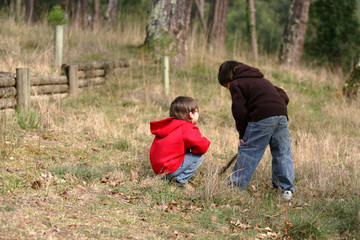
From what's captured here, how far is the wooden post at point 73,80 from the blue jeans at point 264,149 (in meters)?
4.83

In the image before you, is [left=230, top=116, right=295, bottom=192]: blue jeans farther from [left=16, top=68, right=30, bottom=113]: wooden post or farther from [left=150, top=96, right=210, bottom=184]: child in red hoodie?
[left=16, top=68, right=30, bottom=113]: wooden post

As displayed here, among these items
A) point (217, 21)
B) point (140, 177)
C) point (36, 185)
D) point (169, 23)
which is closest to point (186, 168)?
point (140, 177)

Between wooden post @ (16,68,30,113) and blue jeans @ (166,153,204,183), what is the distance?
11.1 ft

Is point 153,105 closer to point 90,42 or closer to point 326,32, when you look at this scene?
point 90,42

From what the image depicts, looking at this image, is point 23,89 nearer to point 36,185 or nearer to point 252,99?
point 36,185

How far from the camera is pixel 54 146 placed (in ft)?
19.7

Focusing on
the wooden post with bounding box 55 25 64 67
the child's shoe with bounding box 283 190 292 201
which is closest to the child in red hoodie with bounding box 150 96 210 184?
the child's shoe with bounding box 283 190 292 201

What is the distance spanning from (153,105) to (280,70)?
605 centimetres

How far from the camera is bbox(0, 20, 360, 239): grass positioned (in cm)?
400

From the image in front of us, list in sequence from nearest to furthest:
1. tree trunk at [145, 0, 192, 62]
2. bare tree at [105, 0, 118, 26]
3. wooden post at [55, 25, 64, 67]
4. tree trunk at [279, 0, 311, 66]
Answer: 1. wooden post at [55, 25, 64, 67]
2. tree trunk at [145, 0, 192, 62]
3. tree trunk at [279, 0, 311, 66]
4. bare tree at [105, 0, 118, 26]

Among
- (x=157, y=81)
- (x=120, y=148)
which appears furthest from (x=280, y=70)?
(x=120, y=148)

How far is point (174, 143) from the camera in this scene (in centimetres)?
471

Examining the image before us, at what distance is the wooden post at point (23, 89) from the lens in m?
7.10

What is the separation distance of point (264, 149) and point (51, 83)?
490cm
